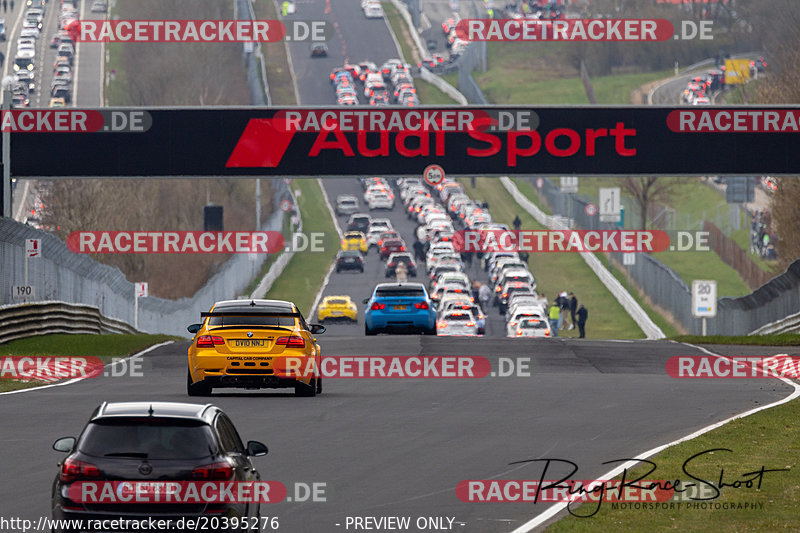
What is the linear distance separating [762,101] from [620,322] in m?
10.4

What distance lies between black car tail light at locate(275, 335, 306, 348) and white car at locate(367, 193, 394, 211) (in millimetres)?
80538

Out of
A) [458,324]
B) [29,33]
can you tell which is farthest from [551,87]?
[458,324]

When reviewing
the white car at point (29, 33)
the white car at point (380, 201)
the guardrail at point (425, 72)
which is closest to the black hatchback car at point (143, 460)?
the white car at point (380, 201)

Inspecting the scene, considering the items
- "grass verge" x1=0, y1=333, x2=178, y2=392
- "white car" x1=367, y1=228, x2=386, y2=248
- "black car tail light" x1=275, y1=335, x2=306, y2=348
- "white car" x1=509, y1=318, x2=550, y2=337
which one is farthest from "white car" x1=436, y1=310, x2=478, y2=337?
"white car" x1=367, y1=228, x2=386, y2=248

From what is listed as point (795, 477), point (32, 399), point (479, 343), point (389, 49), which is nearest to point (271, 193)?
point (389, 49)

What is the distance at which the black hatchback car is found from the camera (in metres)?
9.75

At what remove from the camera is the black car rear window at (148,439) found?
9930mm

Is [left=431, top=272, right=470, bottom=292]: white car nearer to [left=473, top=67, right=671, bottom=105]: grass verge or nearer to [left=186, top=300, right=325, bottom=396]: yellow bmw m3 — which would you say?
[left=186, top=300, right=325, bottom=396]: yellow bmw m3

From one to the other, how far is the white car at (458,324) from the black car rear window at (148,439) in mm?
40317

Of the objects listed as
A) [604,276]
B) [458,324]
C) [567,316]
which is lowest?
[458,324]

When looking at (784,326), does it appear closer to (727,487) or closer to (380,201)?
(727,487)

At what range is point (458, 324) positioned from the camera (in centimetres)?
5047

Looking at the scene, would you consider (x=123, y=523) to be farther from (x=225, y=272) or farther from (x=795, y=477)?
(x=225, y=272)

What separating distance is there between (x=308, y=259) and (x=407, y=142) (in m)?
39.5
